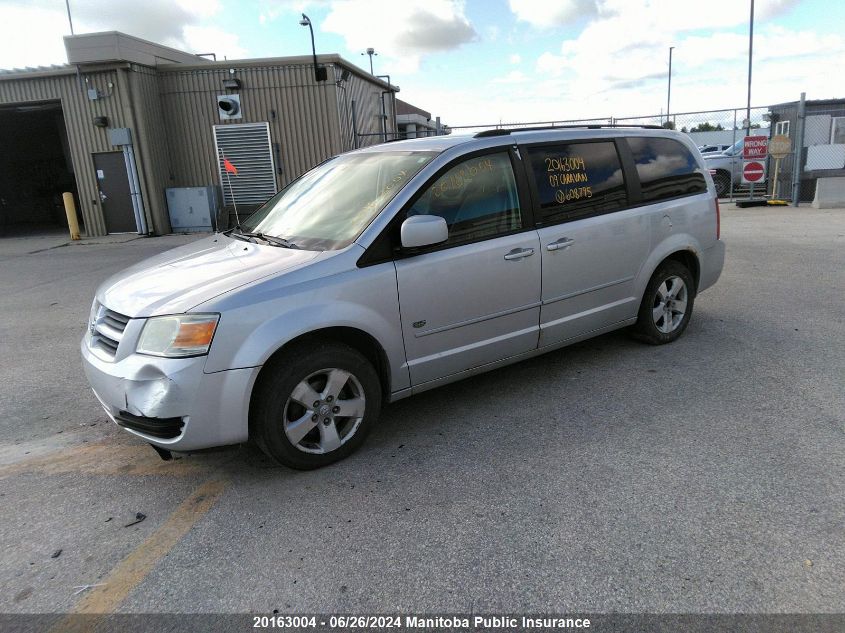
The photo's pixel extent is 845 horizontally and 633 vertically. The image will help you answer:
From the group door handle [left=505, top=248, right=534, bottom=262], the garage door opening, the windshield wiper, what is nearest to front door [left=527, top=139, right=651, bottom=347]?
door handle [left=505, top=248, right=534, bottom=262]

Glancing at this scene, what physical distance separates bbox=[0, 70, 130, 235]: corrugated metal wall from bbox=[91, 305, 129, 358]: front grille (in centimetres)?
1420

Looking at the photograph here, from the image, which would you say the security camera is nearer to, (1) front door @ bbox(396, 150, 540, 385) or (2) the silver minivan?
(2) the silver minivan

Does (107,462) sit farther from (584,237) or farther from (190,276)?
(584,237)

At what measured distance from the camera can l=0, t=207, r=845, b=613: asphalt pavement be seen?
2.44 meters

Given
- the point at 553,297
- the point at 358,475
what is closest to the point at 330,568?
the point at 358,475

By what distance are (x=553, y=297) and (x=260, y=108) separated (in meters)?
14.1

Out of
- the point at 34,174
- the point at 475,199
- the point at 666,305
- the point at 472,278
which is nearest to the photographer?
the point at 472,278

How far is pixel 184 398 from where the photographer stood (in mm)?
2977

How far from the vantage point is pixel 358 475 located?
11.0 ft

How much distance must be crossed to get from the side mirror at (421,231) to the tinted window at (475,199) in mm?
181

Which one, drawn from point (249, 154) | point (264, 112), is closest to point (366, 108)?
point (264, 112)

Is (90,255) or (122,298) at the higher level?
(122,298)

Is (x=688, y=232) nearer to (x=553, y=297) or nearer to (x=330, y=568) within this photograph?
(x=553, y=297)

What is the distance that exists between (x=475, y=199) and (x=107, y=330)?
2341mm
